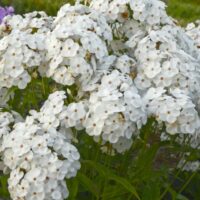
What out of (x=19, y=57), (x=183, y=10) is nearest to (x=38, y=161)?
(x=19, y=57)

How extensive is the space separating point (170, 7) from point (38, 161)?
8.72 metres

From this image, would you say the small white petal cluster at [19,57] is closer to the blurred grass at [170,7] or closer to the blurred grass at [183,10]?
the blurred grass at [170,7]

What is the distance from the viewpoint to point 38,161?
279 centimetres

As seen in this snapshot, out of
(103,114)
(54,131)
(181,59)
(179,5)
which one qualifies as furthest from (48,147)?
(179,5)

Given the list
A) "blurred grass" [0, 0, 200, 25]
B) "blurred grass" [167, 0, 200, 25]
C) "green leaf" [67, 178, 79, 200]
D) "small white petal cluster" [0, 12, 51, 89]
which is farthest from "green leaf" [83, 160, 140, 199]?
"blurred grass" [167, 0, 200, 25]

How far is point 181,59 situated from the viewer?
10.8 feet

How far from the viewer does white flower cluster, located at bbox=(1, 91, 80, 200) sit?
9.08ft

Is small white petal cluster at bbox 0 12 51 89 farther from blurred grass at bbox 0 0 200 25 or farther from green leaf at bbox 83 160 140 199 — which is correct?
blurred grass at bbox 0 0 200 25

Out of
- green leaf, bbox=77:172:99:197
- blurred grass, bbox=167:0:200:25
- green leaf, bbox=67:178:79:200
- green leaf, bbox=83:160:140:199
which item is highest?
green leaf, bbox=83:160:140:199

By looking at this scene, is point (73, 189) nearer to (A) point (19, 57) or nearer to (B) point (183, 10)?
(A) point (19, 57)

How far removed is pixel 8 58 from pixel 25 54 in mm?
88

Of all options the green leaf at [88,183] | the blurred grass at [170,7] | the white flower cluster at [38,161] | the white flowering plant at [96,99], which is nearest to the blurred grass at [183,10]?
the blurred grass at [170,7]

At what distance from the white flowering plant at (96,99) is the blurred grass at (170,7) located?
406cm

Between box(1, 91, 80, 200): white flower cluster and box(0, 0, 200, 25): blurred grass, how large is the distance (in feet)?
16.0
